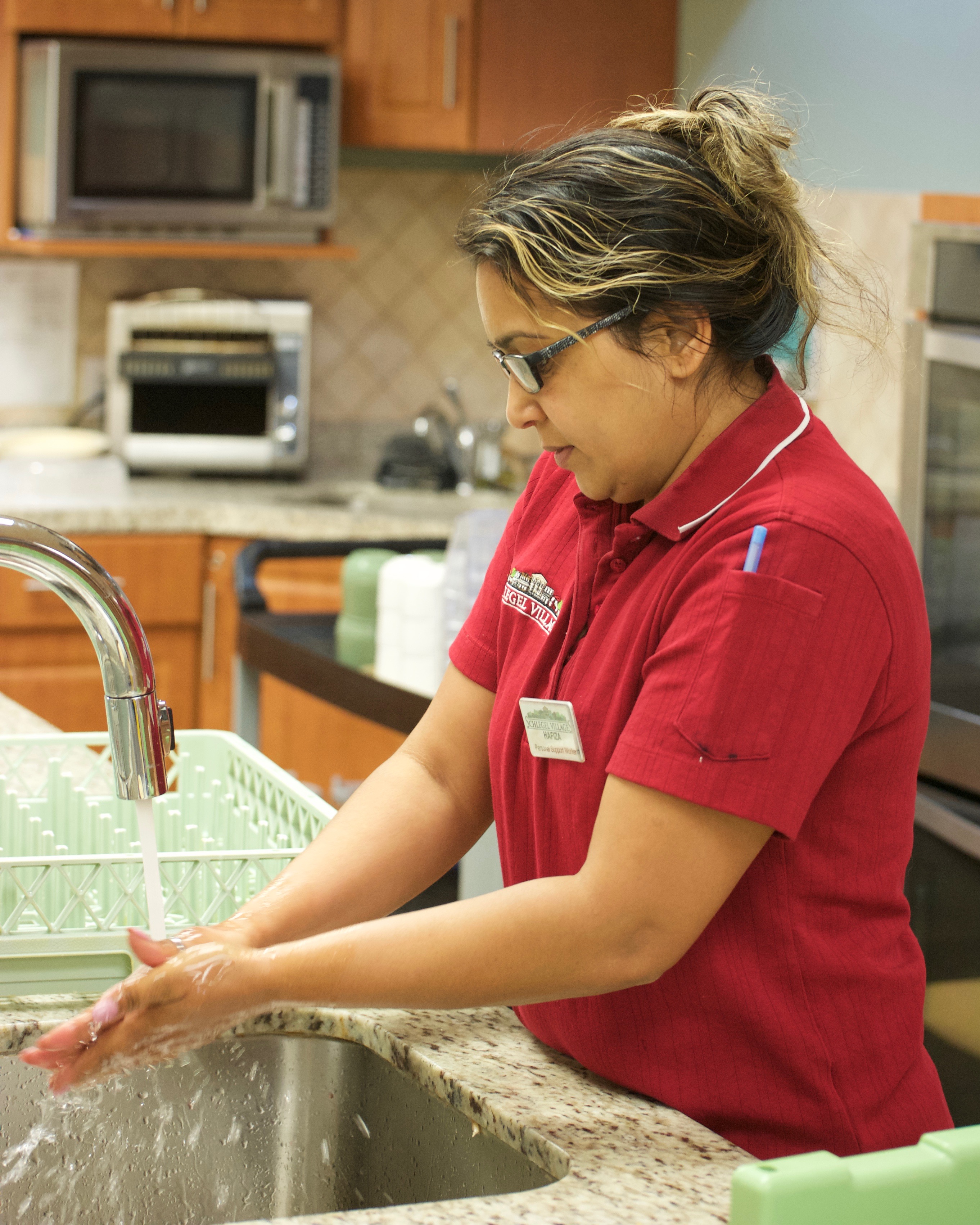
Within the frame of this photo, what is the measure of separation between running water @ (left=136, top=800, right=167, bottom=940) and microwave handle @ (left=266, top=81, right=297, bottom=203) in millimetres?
2811

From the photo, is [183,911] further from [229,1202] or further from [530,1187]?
[530,1187]

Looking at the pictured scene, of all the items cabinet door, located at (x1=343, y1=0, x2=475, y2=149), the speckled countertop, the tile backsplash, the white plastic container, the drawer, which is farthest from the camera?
the tile backsplash

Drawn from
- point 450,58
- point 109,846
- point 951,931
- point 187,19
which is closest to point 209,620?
point 187,19

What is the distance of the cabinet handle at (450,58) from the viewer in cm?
362

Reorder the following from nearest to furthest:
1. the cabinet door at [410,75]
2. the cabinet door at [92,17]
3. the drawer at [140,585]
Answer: the drawer at [140,585] → the cabinet door at [92,17] → the cabinet door at [410,75]

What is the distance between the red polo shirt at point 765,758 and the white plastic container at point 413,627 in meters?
1.02

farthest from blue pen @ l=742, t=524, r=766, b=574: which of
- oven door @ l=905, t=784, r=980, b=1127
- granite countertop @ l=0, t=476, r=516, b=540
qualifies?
granite countertop @ l=0, t=476, r=516, b=540

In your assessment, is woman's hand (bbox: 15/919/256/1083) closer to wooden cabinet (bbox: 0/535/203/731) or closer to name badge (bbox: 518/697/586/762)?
name badge (bbox: 518/697/586/762)

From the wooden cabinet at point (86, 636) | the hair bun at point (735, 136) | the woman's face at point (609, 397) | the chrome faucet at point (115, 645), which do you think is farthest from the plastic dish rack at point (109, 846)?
the wooden cabinet at point (86, 636)

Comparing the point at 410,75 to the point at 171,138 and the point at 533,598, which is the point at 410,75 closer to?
the point at 171,138

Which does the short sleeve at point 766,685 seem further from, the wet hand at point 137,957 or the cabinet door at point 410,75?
the cabinet door at point 410,75

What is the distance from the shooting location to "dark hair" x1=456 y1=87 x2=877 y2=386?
81 cm

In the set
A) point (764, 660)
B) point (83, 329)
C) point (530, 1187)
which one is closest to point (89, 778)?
point (530, 1187)

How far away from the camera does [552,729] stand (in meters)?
0.89
